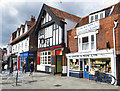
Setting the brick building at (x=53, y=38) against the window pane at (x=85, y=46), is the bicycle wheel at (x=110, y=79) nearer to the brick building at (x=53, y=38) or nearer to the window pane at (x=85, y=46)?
the window pane at (x=85, y=46)

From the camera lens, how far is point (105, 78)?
32.7ft

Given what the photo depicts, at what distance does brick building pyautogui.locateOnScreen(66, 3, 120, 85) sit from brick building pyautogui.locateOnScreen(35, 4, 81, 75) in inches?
36.1

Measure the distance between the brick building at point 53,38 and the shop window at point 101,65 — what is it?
377 cm

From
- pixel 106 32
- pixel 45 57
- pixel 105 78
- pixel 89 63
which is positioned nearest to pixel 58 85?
pixel 105 78

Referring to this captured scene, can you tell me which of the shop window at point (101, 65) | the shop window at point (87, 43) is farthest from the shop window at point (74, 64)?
the shop window at point (101, 65)

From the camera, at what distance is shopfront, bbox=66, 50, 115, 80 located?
1004 cm

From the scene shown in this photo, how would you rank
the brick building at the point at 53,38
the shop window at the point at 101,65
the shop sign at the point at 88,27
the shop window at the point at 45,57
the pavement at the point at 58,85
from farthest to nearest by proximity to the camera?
the shop window at the point at 45,57 < the brick building at the point at 53,38 < the shop sign at the point at 88,27 < the shop window at the point at 101,65 < the pavement at the point at 58,85

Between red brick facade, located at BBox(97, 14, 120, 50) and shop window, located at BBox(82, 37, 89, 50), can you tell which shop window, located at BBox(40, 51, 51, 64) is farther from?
red brick facade, located at BBox(97, 14, 120, 50)

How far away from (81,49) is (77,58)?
1033 millimetres

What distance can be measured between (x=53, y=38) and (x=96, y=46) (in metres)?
6.71

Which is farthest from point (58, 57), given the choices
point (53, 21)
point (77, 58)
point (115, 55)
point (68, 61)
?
point (115, 55)

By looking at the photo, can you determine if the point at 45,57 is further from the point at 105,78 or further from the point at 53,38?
the point at 105,78

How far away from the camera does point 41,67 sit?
60.0ft

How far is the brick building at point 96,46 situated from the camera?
9766mm
